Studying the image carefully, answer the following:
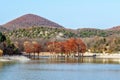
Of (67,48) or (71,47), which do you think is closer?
(71,47)

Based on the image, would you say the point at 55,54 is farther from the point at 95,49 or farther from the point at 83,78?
the point at 83,78

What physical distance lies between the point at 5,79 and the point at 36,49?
83.6m

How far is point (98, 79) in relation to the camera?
31641 millimetres

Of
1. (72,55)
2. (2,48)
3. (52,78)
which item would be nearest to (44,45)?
(72,55)

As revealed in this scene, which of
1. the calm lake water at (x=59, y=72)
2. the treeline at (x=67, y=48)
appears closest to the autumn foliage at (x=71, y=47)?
the treeline at (x=67, y=48)

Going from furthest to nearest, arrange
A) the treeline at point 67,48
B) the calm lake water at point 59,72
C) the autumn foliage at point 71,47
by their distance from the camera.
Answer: the treeline at point 67,48 → the autumn foliage at point 71,47 → the calm lake water at point 59,72

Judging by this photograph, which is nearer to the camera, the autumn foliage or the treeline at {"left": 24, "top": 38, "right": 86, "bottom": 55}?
the autumn foliage

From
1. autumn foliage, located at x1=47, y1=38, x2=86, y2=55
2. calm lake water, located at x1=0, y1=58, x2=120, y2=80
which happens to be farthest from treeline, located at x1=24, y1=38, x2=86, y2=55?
calm lake water, located at x1=0, y1=58, x2=120, y2=80

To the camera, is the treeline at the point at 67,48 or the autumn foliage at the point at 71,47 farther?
the treeline at the point at 67,48

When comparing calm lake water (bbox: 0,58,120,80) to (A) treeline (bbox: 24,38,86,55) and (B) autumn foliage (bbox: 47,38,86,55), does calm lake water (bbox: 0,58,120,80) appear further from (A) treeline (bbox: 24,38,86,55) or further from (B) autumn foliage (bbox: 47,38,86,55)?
(A) treeline (bbox: 24,38,86,55)

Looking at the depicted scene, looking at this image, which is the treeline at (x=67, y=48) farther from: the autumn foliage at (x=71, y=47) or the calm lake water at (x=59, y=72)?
the calm lake water at (x=59, y=72)

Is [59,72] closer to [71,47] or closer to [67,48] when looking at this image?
[71,47]

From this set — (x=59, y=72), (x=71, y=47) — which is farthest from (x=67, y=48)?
(x=59, y=72)

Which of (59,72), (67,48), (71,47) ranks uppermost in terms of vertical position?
(71,47)
